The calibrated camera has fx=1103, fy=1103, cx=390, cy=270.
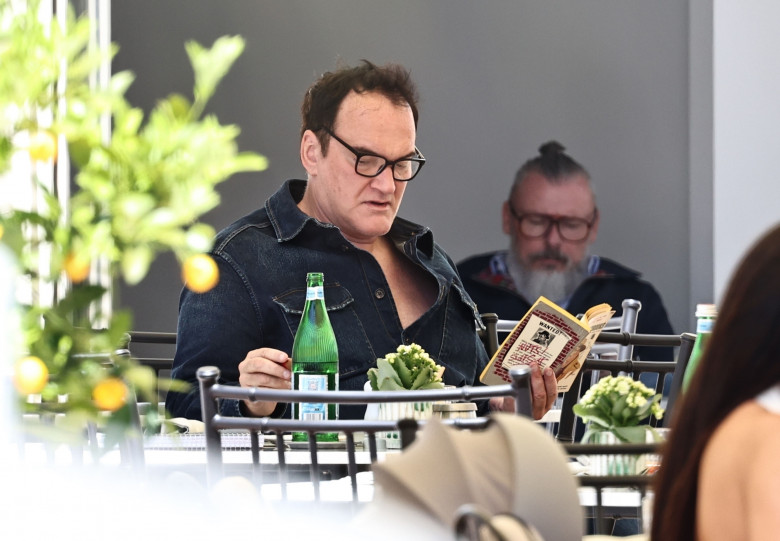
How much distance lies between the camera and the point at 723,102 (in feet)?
13.5

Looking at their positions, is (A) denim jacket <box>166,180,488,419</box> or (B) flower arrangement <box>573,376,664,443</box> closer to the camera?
(B) flower arrangement <box>573,376,664,443</box>

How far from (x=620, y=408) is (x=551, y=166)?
2.86m

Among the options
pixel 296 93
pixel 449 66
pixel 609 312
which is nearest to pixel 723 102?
pixel 449 66

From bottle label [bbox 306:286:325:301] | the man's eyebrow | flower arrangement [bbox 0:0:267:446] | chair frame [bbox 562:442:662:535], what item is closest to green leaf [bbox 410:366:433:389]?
bottle label [bbox 306:286:325:301]

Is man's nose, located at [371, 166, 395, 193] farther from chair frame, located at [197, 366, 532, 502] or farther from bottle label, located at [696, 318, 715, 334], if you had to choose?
chair frame, located at [197, 366, 532, 502]

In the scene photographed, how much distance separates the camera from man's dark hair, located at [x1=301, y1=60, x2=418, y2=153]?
238 cm

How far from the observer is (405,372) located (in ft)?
5.57

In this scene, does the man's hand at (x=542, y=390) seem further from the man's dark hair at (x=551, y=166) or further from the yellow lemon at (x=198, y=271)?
the man's dark hair at (x=551, y=166)

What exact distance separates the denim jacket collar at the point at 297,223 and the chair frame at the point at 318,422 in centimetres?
104

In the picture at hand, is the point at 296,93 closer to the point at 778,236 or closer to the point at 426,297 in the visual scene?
the point at 426,297

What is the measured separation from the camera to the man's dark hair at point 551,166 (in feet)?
13.8

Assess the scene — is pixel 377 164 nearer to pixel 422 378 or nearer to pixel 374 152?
pixel 374 152

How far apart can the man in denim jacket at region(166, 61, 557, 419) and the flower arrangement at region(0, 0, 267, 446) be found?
4.81ft

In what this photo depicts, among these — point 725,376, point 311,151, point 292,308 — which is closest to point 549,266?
point 311,151
